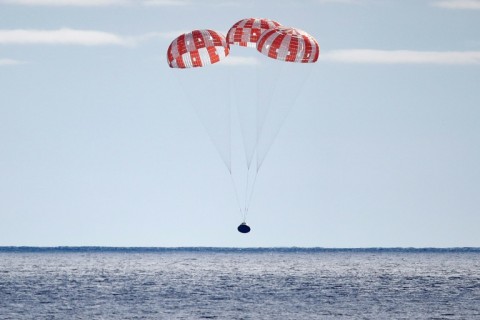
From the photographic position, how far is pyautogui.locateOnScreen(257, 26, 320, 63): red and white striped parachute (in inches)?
1517

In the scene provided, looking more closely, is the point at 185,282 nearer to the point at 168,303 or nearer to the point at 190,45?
the point at 168,303

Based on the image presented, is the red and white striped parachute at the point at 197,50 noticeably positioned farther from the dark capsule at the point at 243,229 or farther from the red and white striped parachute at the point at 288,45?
the dark capsule at the point at 243,229

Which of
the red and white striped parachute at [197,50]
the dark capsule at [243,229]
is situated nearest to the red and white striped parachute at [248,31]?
the red and white striped parachute at [197,50]

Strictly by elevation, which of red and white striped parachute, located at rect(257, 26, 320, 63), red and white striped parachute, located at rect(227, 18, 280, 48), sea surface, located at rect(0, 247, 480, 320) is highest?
red and white striped parachute, located at rect(227, 18, 280, 48)

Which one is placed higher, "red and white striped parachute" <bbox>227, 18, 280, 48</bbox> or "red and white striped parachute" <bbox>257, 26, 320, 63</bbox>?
"red and white striped parachute" <bbox>227, 18, 280, 48</bbox>

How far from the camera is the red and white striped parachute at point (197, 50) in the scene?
1612 inches

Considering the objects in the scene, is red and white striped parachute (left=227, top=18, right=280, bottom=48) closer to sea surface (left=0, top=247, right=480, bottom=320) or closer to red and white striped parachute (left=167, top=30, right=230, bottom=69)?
red and white striped parachute (left=167, top=30, right=230, bottom=69)

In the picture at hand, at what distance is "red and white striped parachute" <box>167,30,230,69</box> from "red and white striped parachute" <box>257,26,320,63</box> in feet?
8.83

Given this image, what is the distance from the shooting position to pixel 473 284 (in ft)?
246

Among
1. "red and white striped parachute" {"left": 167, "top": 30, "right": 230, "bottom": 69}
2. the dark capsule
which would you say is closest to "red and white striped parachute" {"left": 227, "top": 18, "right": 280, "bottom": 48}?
"red and white striped parachute" {"left": 167, "top": 30, "right": 230, "bottom": 69}

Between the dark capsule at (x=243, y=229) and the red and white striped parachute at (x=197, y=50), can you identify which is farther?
the dark capsule at (x=243, y=229)

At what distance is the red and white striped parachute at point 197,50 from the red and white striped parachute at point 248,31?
894 mm

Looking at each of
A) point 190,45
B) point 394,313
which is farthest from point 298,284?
point 190,45

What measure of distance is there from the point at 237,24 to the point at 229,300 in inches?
766
